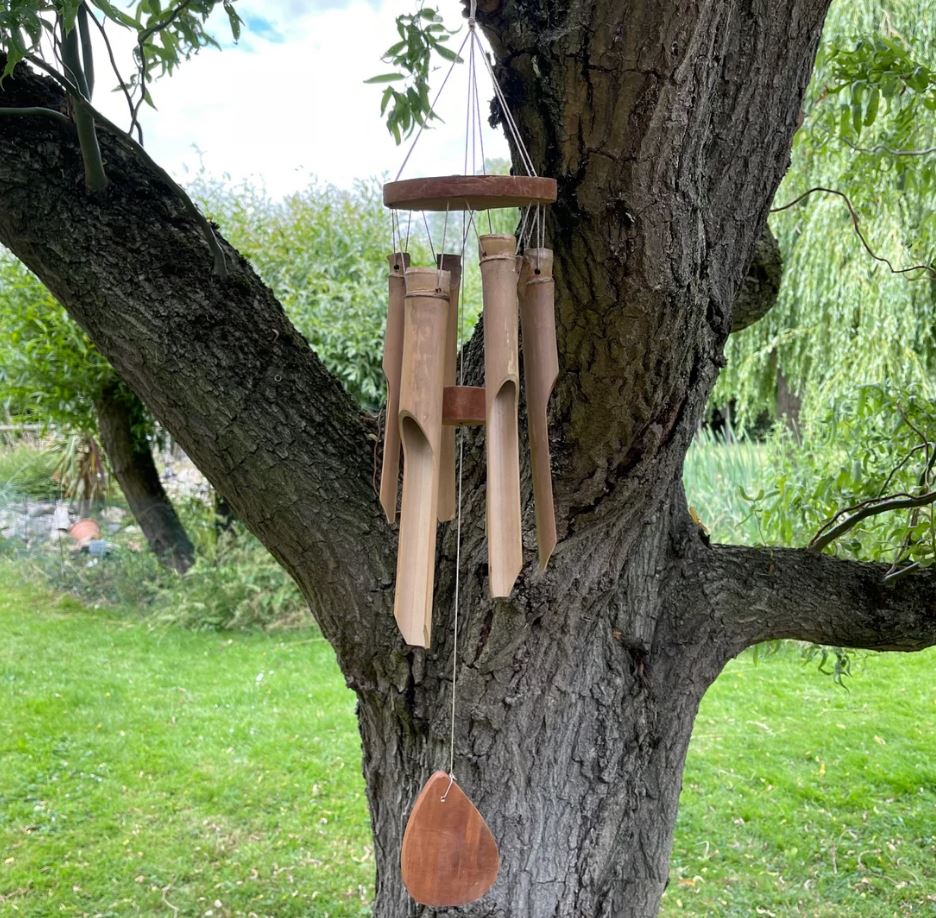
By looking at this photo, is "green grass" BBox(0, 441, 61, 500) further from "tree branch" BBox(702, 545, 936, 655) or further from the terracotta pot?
"tree branch" BBox(702, 545, 936, 655)

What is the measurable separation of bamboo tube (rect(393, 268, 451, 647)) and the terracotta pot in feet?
21.3

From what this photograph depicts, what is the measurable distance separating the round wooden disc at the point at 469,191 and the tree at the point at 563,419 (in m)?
0.23

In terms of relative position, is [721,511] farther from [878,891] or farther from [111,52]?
[111,52]

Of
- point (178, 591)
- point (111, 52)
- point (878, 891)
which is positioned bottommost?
point (878, 891)

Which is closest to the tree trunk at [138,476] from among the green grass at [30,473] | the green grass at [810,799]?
the green grass at [30,473]

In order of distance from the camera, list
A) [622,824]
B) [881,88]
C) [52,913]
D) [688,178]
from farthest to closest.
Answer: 1. [52,913]
2. [881,88]
3. [622,824]
4. [688,178]

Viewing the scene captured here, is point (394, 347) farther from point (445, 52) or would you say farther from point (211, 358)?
point (445, 52)

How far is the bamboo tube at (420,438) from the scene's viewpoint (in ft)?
3.28

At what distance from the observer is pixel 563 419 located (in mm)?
1436

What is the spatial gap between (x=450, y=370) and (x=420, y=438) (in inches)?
6.8

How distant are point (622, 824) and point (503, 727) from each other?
0.35 m

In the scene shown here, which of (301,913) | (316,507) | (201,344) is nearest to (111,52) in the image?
(201,344)

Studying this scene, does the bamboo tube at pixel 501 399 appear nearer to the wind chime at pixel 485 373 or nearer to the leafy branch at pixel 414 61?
the wind chime at pixel 485 373

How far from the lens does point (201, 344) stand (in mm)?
1529
